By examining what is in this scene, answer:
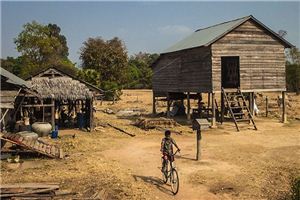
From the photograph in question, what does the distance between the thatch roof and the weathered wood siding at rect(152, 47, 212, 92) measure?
7720 millimetres

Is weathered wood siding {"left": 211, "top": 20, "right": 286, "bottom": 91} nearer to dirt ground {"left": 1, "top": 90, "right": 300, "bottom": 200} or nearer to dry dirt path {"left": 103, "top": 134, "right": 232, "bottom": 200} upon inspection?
Answer: dirt ground {"left": 1, "top": 90, "right": 300, "bottom": 200}

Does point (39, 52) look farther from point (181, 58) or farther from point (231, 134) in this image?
point (231, 134)

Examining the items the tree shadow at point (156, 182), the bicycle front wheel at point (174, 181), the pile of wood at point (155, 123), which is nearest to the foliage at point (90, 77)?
the pile of wood at point (155, 123)

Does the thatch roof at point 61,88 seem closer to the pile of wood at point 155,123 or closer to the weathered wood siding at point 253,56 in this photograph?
the pile of wood at point 155,123

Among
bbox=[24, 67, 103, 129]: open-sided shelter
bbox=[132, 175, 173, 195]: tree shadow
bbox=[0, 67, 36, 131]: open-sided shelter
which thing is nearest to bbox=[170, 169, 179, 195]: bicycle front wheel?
bbox=[132, 175, 173, 195]: tree shadow

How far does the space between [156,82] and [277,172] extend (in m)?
22.5

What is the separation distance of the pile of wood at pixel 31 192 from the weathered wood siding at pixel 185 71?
55.1 feet

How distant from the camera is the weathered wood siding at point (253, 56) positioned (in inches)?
1030

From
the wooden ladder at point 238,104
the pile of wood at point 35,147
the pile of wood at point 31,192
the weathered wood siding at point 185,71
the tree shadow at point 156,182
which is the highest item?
the weathered wood siding at point 185,71

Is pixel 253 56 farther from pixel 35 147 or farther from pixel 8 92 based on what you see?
pixel 35 147

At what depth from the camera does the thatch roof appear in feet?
80.0

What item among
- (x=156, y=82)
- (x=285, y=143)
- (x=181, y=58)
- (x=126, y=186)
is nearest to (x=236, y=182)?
(x=126, y=186)

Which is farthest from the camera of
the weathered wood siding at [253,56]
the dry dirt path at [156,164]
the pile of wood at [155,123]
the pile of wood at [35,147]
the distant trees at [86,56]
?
the distant trees at [86,56]

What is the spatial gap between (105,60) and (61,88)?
40128 mm
